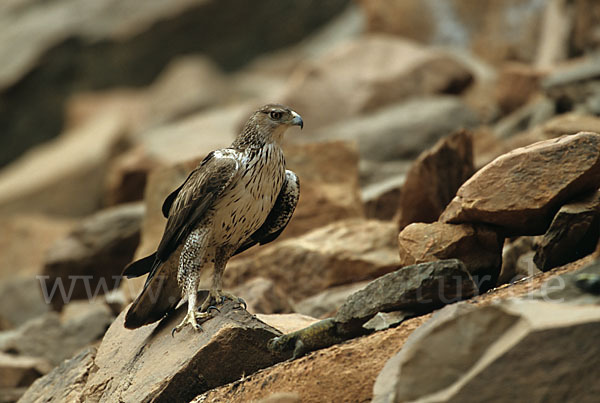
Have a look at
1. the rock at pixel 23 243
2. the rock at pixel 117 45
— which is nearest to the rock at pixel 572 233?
the rock at pixel 23 243

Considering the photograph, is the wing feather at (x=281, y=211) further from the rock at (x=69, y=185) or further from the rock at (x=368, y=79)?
the rock at (x=69, y=185)

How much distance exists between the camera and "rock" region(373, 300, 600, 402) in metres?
3.26

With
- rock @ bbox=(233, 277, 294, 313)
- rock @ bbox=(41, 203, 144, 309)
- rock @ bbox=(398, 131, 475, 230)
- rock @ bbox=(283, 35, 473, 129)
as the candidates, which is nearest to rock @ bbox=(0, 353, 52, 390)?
rock @ bbox=(233, 277, 294, 313)

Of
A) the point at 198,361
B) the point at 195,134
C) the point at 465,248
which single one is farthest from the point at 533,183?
the point at 195,134

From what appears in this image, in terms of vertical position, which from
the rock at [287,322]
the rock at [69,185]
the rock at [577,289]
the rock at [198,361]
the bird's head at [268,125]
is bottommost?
the rock at [69,185]

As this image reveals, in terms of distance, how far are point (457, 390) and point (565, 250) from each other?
1738 millimetres

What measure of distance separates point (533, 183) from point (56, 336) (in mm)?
4833

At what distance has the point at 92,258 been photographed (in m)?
10.1

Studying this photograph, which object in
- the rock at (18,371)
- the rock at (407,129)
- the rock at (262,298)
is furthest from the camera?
the rock at (407,129)

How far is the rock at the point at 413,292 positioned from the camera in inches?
176

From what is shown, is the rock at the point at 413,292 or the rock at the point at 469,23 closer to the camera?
the rock at the point at 413,292

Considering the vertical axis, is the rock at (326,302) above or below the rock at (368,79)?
below

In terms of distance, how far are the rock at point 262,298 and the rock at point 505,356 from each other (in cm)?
330

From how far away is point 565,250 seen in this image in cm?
472
